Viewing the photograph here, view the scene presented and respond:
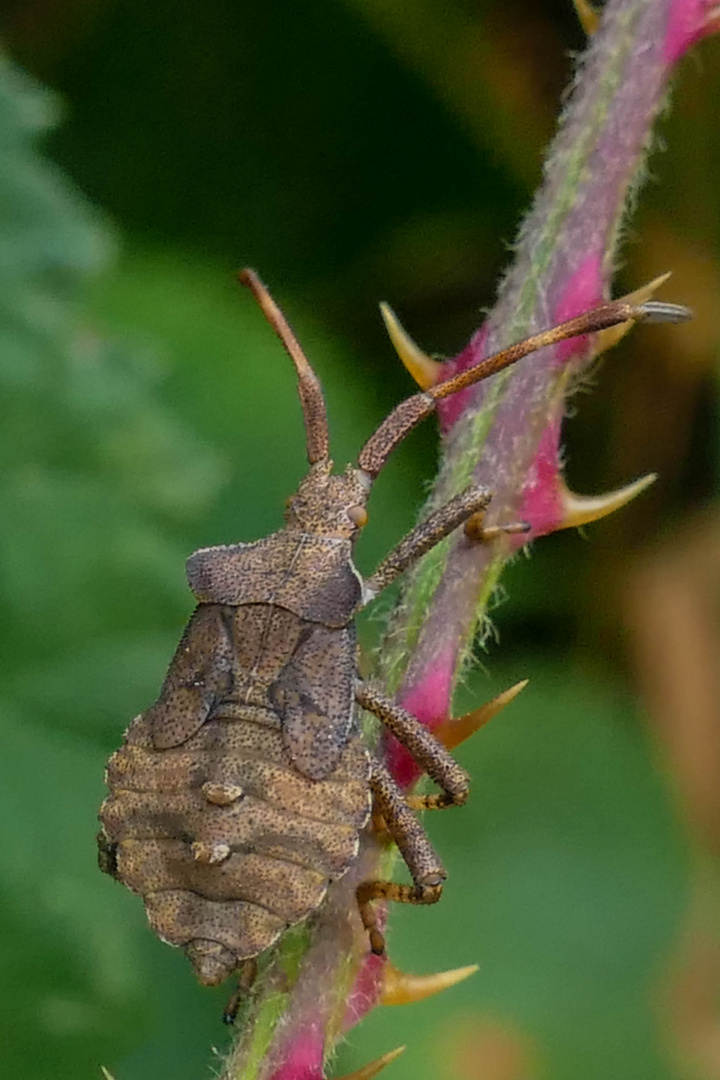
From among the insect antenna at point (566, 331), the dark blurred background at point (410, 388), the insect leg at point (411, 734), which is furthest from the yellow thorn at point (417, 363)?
the dark blurred background at point (410, 388)

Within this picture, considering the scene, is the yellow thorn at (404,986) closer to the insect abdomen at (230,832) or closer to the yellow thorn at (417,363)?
the insect abdomen at (230,832)

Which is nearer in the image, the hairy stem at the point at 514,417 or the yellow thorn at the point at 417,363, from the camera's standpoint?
the hairy stem at the point at 514,417

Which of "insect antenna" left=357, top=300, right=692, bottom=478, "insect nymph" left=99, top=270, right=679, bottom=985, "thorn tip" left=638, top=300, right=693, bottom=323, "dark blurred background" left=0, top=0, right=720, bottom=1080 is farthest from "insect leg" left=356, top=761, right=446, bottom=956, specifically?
"dark blurred background" left=0, top=0, right=720, bottom=1080

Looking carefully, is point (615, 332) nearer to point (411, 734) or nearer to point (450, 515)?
point (450, 515)

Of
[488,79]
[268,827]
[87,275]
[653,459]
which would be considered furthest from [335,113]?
[268,827]

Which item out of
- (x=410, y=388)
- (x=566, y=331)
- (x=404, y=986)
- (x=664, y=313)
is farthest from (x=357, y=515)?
(x=410, y=388)

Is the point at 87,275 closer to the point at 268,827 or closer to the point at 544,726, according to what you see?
the point at 268,827

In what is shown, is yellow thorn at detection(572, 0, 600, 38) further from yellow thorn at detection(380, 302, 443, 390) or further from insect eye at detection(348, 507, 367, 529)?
insect eye at detection(348, 507, 367, 529)

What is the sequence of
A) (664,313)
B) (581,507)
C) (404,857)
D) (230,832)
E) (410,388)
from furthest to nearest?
(410,388) < (664,313) < (404,857) < (230,832) < (581,507)
